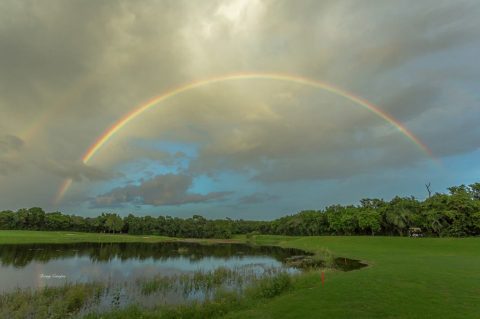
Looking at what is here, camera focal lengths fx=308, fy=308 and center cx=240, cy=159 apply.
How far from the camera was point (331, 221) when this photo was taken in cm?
11350

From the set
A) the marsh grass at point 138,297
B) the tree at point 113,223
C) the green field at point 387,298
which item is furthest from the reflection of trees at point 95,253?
the tree at point 113,223

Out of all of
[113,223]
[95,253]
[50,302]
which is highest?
[113,223]

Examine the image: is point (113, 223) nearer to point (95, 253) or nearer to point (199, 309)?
point (95, 253)

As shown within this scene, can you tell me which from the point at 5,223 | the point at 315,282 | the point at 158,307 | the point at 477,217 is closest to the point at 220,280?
the point at 315,282

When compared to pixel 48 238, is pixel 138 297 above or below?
below

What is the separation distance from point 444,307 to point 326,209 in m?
116

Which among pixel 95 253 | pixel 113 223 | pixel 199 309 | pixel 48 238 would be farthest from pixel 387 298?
pixel 113 223

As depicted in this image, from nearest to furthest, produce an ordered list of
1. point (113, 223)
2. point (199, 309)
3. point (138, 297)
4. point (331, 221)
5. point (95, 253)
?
point (199, 309), point (138, 297), point (95, 253), point (331, 221), point (113, 223)

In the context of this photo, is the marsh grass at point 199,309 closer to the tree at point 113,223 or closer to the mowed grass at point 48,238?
the mowed grass at point 48,238

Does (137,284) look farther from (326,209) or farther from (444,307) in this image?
(326,209)

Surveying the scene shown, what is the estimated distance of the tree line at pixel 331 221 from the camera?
273ft

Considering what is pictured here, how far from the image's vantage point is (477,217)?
78438 mm

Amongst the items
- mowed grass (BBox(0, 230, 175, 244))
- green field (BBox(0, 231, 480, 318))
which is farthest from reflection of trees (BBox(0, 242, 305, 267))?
green field (BBox(0, 231, 480, 318))

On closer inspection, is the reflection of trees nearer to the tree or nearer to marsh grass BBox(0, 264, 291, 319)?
marsh grass BBox(0, 264, 291, 319)
